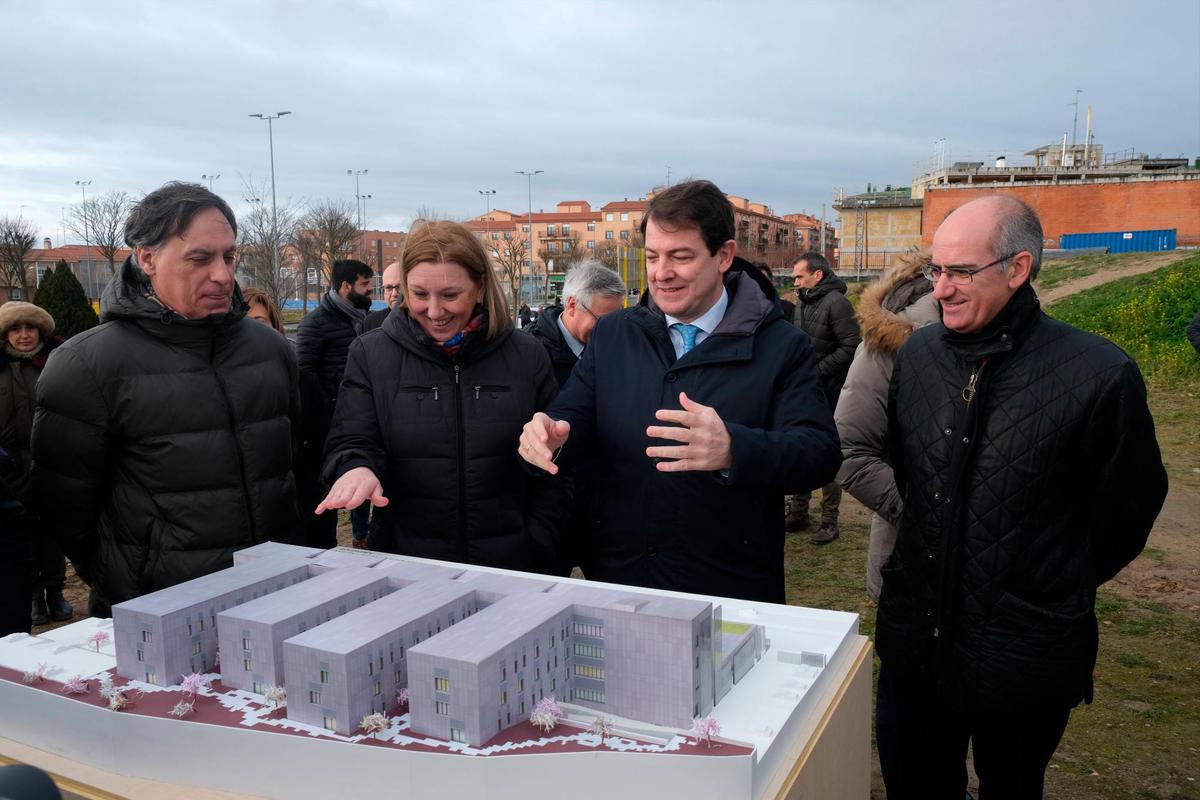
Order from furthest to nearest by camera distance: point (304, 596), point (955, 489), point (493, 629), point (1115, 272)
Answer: point (1115, 272), point (955, 489), point (304, 596), point (493, 629)

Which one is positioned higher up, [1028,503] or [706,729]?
[1028,503]

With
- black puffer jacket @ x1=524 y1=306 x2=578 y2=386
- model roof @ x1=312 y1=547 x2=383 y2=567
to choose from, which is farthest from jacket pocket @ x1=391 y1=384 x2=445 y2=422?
black puffer jacket @ x1=524 y1=306 x2=578 y2=386

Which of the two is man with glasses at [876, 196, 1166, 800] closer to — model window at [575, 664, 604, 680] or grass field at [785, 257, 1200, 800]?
model window at [575, 664, 604, 680]

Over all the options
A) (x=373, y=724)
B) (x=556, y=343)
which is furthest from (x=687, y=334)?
(x=556, y=343)

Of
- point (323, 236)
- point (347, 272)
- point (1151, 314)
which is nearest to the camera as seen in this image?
point (347, 272)

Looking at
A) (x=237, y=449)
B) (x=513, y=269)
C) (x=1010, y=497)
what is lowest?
(x=1010, y=497)

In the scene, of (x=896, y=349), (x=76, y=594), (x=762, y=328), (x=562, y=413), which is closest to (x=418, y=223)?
(x=562, y=413)

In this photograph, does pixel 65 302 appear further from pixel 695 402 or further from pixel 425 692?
pixel 425 692

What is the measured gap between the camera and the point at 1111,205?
47750 millimetres

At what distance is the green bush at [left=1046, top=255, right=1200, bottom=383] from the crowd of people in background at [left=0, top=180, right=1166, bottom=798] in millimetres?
12362

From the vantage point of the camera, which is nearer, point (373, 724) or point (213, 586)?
point (373, 724)

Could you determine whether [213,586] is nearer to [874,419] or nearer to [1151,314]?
[874,419]

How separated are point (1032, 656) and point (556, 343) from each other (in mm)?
3168

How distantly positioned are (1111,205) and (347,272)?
51918mm
